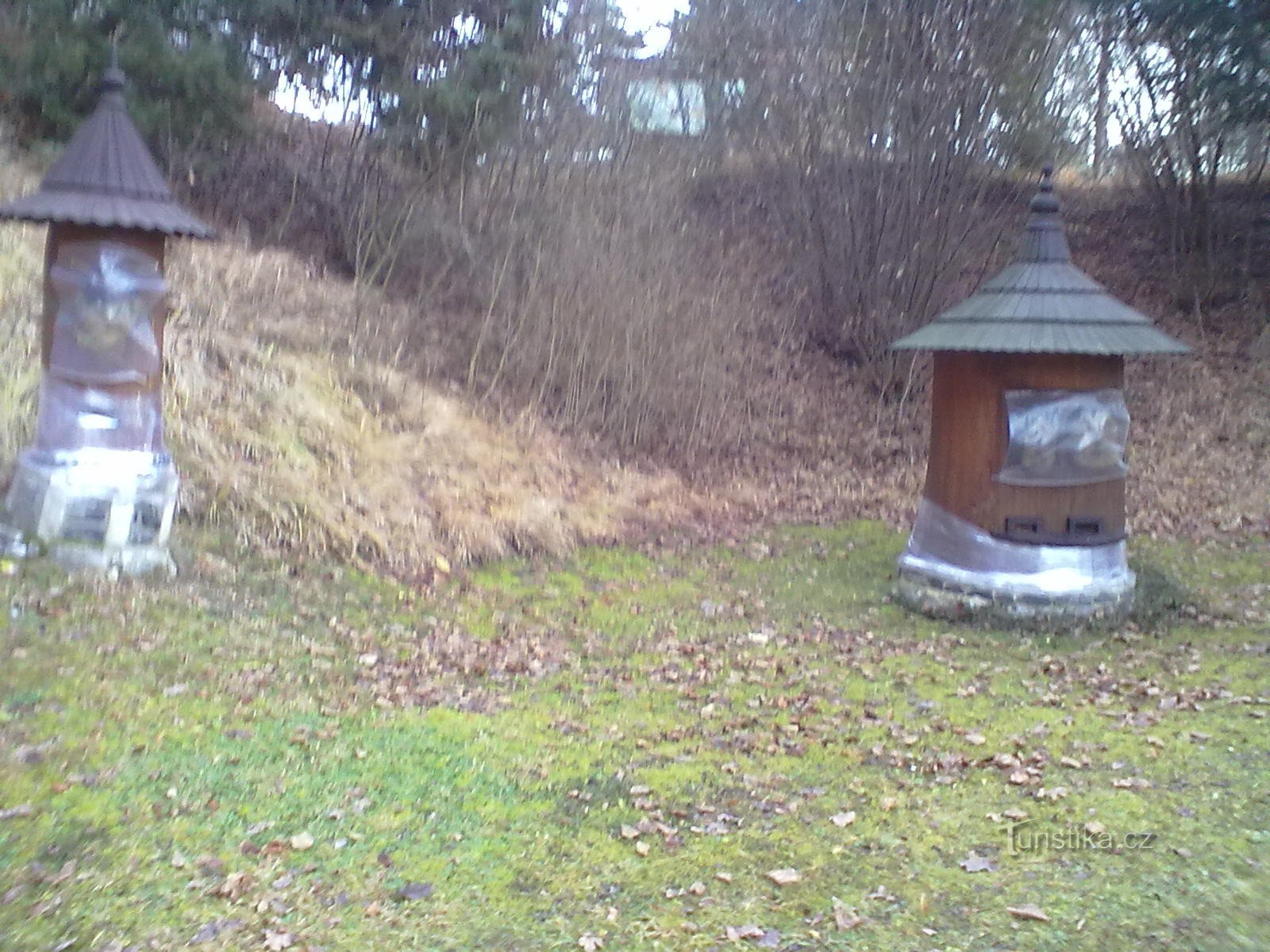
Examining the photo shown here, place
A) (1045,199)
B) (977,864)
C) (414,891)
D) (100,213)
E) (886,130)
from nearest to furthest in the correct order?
(414,891) → (977,864) → (100,213) → (1045,199) → (886,130)

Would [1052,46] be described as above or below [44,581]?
above

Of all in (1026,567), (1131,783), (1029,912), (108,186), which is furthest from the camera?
(1026,567)

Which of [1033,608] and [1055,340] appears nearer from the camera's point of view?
[1055,340]

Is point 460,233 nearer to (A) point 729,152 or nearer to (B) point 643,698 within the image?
(A) point 729,152

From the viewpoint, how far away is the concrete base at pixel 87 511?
7.43 m

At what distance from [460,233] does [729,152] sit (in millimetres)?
7206

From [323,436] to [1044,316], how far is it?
21.8 feet

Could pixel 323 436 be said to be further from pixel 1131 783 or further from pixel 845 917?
pixel 1131 783

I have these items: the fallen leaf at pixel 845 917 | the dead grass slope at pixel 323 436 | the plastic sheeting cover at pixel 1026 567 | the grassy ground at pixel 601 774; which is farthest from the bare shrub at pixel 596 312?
the fallen leaf at pixel 845 917

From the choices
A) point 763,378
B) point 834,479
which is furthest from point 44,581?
point 763,378

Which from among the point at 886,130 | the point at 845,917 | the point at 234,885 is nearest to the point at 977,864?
the point at 845,917

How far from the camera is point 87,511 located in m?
7.49

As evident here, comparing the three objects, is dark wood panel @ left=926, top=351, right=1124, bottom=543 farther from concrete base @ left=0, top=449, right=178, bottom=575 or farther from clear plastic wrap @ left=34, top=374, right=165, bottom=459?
clear plastic wrap @ left=34, top=374, right=165, bottom=459

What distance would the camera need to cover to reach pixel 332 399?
439 inches
